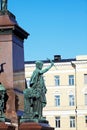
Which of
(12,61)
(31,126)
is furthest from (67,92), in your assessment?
(31,126)

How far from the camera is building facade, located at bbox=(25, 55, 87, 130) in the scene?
2544 inches

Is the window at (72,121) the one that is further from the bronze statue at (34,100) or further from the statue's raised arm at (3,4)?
the bronze statue at (34,100)

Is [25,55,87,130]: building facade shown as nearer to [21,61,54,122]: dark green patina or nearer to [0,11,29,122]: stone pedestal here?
[0,11,29,122]: stone pedestal

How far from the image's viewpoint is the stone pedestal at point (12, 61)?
17.9 m

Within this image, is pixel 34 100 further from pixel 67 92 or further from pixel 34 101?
pixel 67 92

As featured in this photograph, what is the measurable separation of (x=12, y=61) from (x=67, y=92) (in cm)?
4721

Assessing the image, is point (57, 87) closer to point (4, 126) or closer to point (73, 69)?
point (73, 69)

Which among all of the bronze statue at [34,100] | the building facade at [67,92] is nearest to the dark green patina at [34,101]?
the bronze statue at [34,100]

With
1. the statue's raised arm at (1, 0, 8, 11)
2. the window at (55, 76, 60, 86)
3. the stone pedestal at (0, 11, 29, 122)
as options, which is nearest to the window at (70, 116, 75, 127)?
the window at (55, 76, 60, 86)

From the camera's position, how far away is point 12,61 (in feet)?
60.4

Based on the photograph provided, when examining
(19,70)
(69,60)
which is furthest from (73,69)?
(19,70)

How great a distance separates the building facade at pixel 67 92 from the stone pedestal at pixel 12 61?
148ft

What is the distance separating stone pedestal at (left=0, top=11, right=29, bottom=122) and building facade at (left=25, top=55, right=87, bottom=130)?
148ft

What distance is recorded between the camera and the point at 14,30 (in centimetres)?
1875
